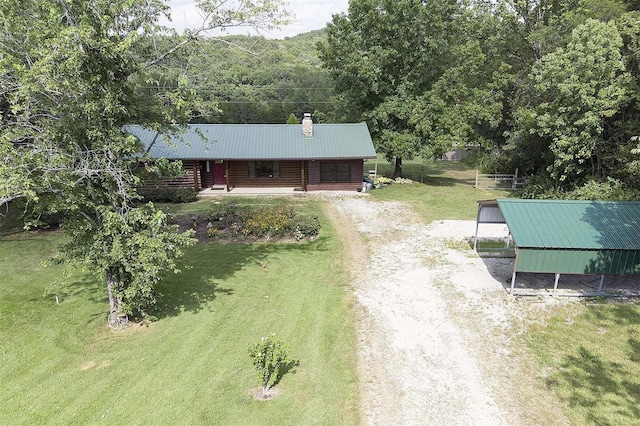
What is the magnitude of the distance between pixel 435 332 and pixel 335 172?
19.3 meters

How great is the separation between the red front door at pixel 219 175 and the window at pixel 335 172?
7441mm

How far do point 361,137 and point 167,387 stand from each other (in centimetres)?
2349

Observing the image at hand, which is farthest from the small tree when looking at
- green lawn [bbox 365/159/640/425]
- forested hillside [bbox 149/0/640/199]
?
forested hillside [bbox 149/0/640/199]

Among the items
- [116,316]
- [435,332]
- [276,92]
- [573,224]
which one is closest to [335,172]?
[573,224]

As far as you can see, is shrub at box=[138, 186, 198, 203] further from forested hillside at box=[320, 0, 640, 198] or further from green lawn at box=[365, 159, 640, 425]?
green lawn at box=[365, 159, 640, 425]

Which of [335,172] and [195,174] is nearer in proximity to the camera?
[195,174]

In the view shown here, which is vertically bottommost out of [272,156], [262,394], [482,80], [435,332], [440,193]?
[262,394]

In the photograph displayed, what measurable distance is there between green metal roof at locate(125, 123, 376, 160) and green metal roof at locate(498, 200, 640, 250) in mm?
14719

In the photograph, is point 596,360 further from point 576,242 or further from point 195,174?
point 195,174

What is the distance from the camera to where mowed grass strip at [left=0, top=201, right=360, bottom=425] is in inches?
321

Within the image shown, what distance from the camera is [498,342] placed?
10391mm

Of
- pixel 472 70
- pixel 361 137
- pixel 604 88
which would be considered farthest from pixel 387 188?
pixel 604 88

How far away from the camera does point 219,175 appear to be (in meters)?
29.7

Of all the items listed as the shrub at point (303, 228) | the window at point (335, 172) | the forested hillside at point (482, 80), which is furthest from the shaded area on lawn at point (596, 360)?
the window at point (335, 172)
